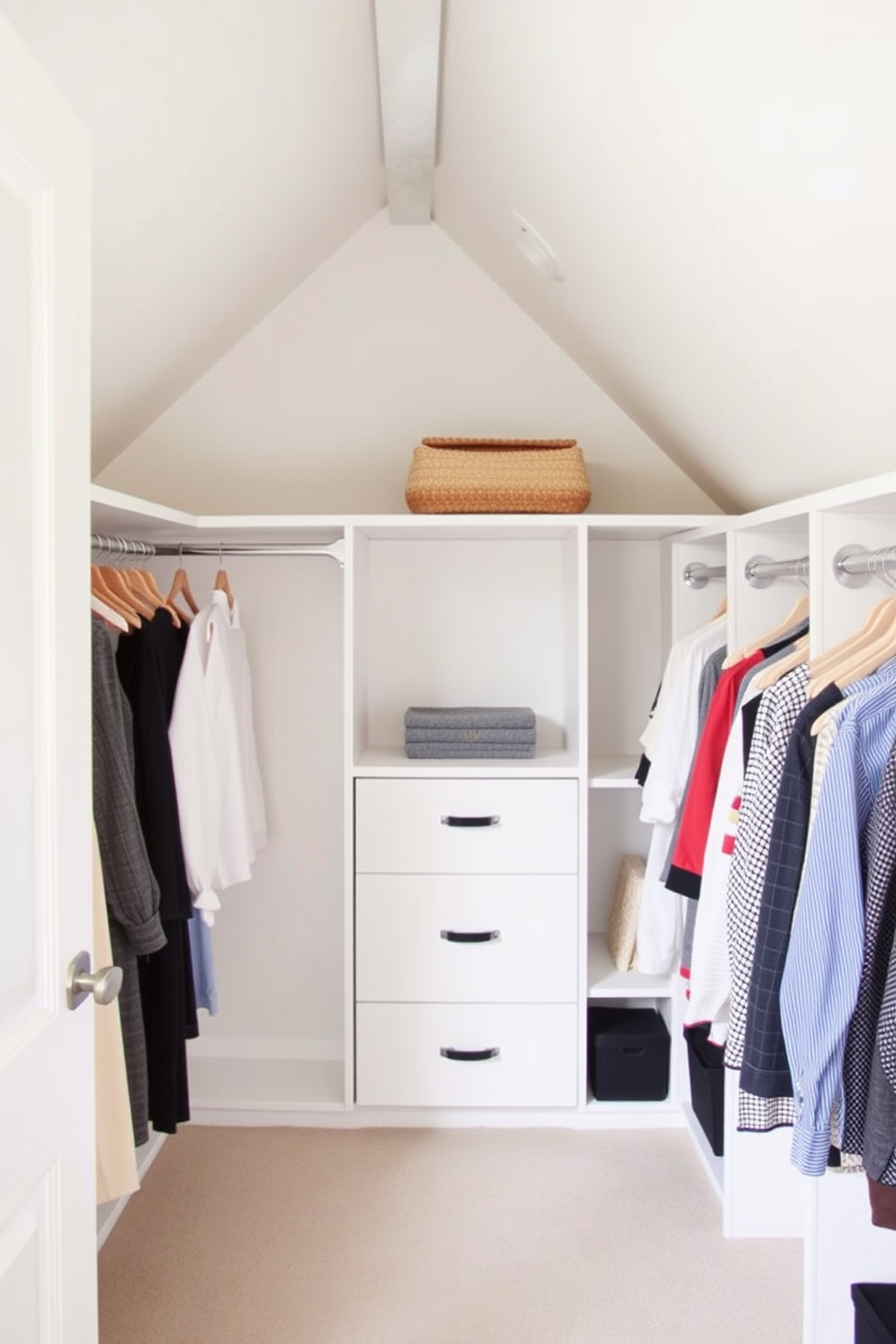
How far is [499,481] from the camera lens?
2.55m

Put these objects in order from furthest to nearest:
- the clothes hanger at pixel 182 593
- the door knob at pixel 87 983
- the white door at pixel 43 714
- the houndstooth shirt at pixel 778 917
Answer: the clothes hanger at pixel 182 593, the houndstooth shirt at pixel 778 917, the door knob at pixel 87 983, the white door at pixel 43 714

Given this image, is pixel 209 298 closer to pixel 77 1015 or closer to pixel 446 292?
pixel 446 292

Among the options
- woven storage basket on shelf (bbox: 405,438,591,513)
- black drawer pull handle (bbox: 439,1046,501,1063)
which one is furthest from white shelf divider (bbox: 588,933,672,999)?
woven storage basket on shelf (bbox: 405,438,591,513)

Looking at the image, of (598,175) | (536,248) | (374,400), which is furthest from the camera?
(374,400)

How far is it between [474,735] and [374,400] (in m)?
1.06

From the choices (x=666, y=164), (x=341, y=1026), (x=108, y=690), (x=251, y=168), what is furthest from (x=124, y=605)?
(x=341, y=1026)

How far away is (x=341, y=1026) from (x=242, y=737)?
40.2 inches

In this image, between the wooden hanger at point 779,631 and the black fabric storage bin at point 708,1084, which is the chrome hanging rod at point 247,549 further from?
the black fabric storage bin at point 708,1084

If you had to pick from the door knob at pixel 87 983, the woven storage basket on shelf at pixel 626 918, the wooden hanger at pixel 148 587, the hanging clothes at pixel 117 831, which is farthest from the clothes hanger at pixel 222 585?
the door knob at pixel 87 983

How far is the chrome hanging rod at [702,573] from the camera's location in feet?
8.55

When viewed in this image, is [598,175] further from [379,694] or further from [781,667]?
[379,694]

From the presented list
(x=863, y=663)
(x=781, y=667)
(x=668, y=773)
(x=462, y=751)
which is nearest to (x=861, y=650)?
(x=863, y=663)

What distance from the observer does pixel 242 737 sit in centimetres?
262

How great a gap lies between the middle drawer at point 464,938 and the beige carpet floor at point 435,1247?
0.40 meters
